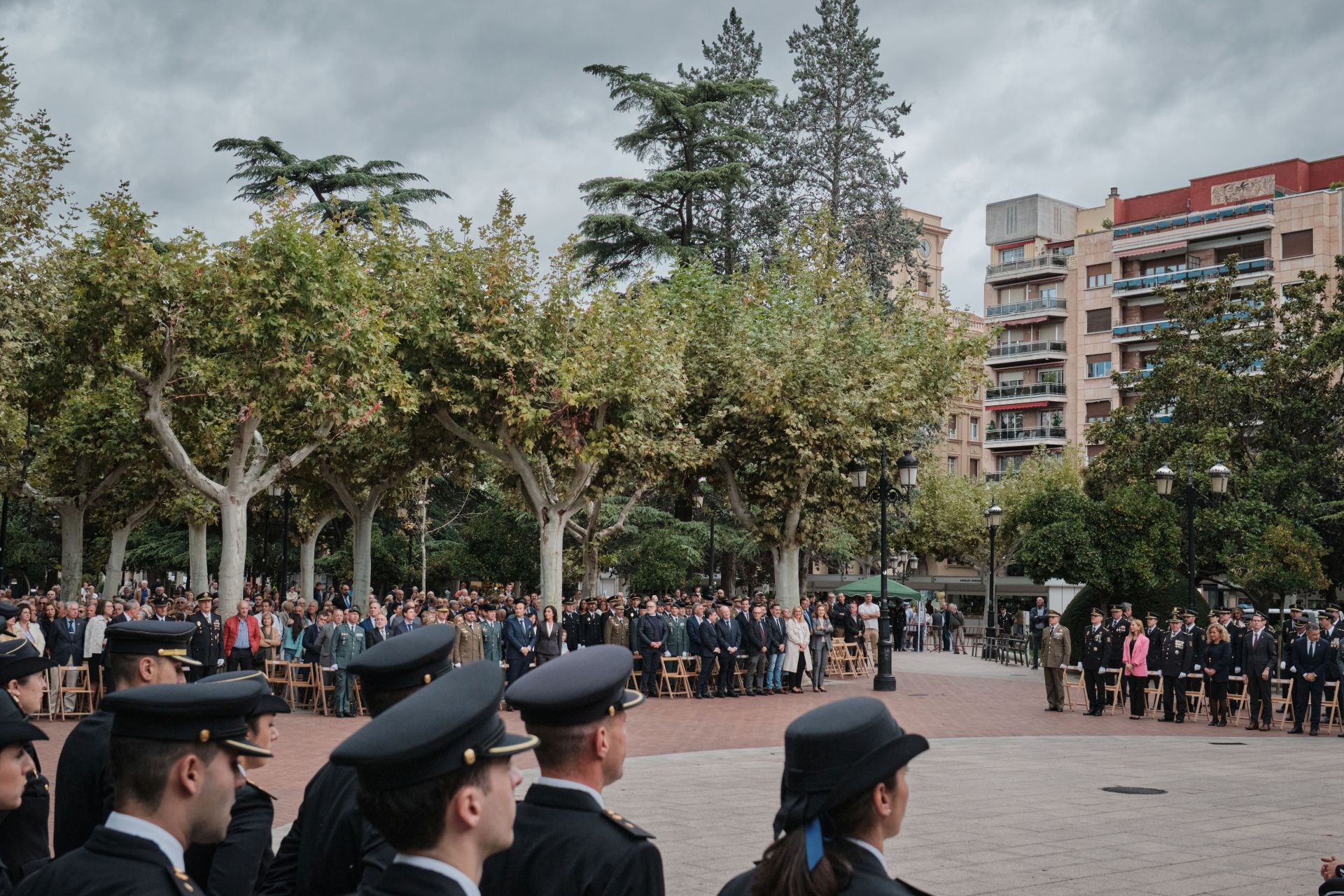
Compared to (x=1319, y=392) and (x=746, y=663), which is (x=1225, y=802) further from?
(x=1319, y=392)

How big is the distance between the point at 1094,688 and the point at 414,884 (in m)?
22.9

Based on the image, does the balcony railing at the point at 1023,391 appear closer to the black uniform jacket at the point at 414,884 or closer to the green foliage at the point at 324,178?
the green foliage at the point at 324,178

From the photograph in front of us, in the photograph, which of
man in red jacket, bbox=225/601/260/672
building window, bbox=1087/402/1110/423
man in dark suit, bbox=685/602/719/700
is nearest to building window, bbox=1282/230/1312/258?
building window, bbox=1087/402/1110/423

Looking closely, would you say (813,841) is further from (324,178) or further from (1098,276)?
(1098,276)

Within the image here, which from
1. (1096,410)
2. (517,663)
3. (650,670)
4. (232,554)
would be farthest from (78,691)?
(1096,410)

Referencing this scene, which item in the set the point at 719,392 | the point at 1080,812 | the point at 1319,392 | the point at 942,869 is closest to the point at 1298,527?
the point at 1319,392

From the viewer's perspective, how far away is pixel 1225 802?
1291cm

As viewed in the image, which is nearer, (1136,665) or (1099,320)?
(1136,665)

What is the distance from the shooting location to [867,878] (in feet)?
9.48

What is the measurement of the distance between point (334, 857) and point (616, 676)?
1.15 meters

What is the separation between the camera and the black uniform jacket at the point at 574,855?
334cm

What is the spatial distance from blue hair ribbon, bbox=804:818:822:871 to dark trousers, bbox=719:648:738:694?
22.7 metres

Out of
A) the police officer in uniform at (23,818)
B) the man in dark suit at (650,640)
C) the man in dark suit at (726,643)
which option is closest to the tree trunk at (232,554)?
the man in dark suit at (650,640)

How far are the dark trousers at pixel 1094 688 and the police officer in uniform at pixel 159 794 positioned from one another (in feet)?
72.4
